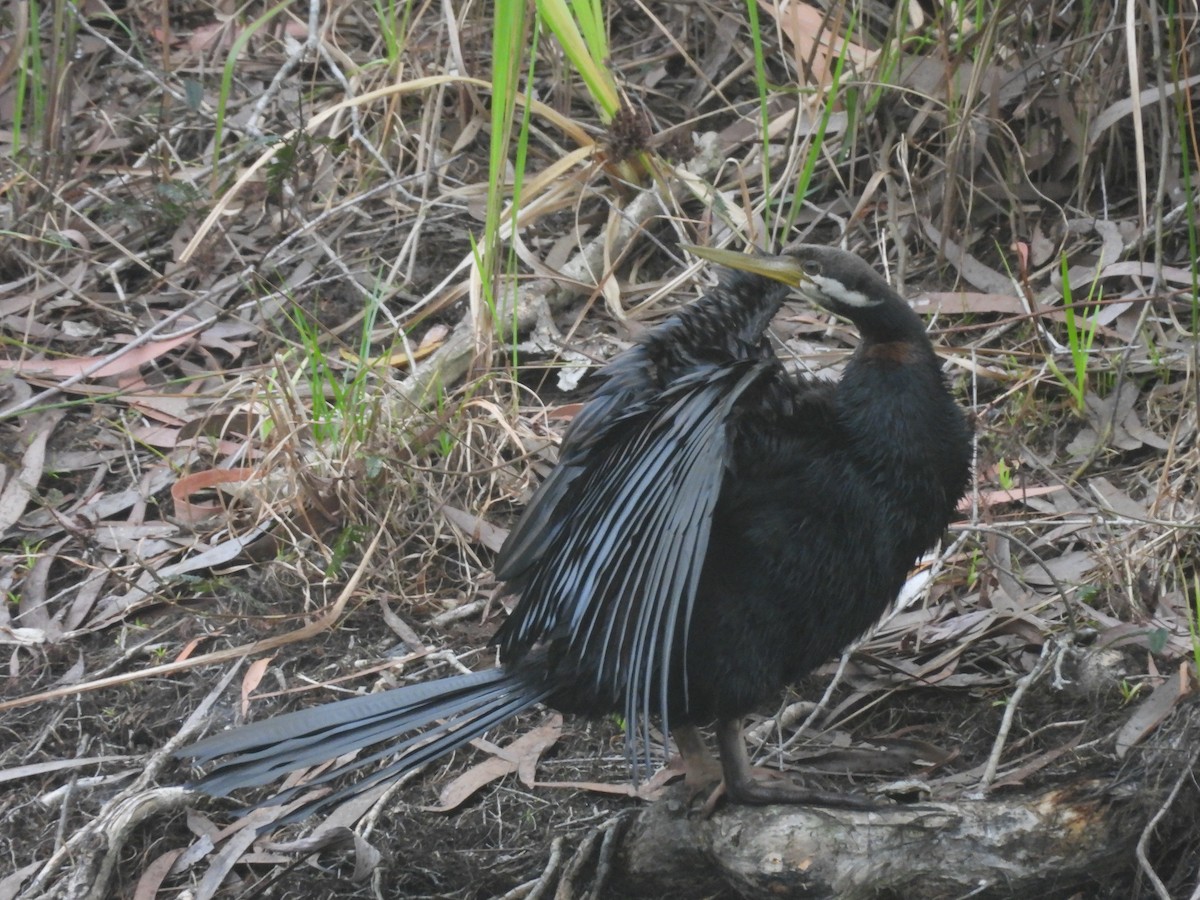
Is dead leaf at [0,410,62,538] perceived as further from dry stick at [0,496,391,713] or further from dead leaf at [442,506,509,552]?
dead leaf at [442,506,509,552]

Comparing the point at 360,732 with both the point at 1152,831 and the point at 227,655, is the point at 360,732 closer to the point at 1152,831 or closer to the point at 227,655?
the point at 227,655

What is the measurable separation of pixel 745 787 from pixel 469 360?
165 cm

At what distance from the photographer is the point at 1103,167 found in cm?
379

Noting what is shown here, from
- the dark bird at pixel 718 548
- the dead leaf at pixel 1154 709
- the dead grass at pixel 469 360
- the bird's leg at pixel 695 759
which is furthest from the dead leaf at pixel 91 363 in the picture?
the dead leaf at pixel 1154 709

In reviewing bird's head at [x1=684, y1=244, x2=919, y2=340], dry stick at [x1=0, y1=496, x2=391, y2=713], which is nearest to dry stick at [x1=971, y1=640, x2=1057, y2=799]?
bird's head at [x1=684, y1=244, x2=919, y2=340]

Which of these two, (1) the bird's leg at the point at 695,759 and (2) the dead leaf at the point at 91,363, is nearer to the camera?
(1) the bird's leg at the point at 695,759

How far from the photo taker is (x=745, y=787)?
93.4 inches

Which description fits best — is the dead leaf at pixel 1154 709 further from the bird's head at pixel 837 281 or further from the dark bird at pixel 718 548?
the bird's head at pixel 837 281

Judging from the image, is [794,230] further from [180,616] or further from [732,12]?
[180,616]

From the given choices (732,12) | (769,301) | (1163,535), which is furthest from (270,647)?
(732,12)

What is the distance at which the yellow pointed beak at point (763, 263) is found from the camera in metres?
2.48

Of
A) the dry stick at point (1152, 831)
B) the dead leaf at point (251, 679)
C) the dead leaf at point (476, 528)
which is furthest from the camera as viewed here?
the dead leaf at point (476, 528)

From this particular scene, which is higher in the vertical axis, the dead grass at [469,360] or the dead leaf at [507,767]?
the dead grass at [469,360]

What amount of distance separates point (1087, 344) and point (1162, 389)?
21cm
